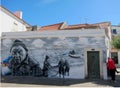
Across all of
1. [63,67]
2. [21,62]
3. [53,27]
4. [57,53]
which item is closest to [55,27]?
[53,27]

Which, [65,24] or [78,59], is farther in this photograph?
[65,24]

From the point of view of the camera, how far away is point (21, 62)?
69.3 feet

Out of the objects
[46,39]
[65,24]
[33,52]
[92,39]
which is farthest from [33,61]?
[65,24]

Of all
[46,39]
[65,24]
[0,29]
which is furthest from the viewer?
[65,24]

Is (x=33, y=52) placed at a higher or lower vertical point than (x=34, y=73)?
higher

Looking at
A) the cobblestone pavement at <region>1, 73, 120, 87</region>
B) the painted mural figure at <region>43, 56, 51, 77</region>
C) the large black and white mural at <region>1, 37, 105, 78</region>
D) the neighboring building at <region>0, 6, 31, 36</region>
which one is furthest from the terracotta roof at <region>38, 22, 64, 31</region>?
the cobblestone pavement at <region>1, 73, 120, 87</region>

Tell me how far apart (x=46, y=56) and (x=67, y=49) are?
6.68 feet

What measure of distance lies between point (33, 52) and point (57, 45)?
→ 2.36 metres

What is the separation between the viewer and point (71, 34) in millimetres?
20188

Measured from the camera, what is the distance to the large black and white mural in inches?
783

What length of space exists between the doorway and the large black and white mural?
0.58 metres

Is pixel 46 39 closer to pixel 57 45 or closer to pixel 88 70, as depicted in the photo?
pixel 57 45

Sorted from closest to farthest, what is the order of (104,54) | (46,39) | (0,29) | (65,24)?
(104,54) → (46,39) → (0,29) → (65,24)

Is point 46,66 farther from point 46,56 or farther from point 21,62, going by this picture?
point 21,62
